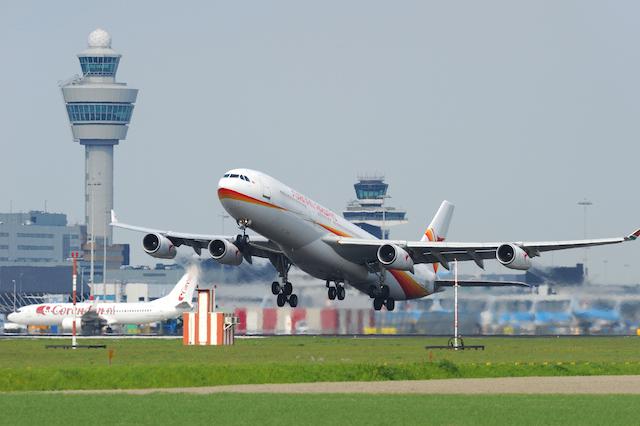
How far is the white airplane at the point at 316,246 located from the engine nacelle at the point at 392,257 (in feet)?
0.17

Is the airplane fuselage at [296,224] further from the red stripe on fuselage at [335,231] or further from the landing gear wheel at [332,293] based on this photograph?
the landing gear wheel at [332,293]

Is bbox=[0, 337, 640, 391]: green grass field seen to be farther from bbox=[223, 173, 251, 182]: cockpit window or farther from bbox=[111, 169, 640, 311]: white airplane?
bbox=[223, 173, 251, 182]: cockpit window

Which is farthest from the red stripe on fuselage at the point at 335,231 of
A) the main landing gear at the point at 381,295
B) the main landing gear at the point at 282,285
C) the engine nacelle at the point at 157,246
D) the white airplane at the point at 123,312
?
the white airplane at the point at 123,312

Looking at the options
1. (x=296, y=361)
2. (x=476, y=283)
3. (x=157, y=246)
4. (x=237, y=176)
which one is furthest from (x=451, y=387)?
(x=476, y=283)

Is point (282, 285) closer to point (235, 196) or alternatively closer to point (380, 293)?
point (380, 293)

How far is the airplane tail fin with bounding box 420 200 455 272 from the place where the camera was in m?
99.6

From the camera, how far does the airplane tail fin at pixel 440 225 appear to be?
327ft

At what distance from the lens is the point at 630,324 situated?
341ft

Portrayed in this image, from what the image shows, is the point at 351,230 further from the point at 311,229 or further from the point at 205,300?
the point at 205,300

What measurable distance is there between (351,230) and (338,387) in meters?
27.7

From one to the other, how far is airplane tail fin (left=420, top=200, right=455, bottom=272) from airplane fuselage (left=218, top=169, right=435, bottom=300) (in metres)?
10.9
